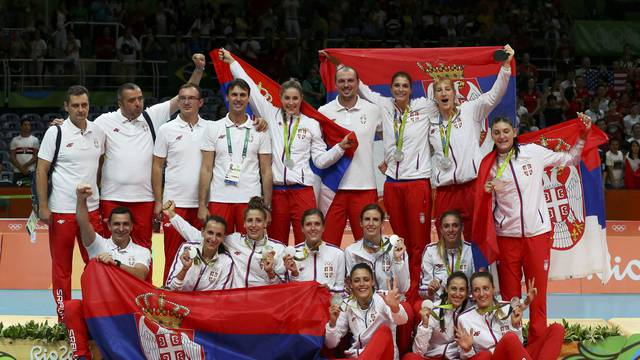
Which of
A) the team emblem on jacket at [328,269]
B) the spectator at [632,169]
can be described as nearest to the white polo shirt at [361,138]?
the team emblem on jacket at [328,269]

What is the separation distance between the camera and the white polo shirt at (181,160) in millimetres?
8398

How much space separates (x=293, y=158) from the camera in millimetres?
8461

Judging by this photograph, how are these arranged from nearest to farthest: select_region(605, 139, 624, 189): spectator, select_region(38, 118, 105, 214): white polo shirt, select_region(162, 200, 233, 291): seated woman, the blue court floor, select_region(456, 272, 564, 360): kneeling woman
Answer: select_region(456, 272, 564, 360): kneeling woman, select_region(162, 200, 233, 291): seated woman, select_region(38, 118, 105, 214): white polo shirt, the blue court floor, select_region(605, 139, 624, 189): spectator

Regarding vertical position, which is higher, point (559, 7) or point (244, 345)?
point (559, 7)

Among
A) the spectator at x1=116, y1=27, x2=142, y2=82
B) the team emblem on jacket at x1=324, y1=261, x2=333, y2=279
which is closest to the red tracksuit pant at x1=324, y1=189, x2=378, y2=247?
the team emblem on jacket at x1=324, y1=261, x2=333, y2=279

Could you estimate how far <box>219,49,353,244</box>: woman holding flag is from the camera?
8.43 metres

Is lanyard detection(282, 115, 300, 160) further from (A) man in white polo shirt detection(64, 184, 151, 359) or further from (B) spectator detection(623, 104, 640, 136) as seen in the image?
(B) spectator detection(623, 104, 640, 136)

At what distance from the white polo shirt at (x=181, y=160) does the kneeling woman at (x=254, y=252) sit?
2.09ft

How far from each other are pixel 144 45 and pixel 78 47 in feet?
4.55

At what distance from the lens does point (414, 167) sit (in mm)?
8367

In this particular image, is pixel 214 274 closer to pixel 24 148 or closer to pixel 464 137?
pixel 464 137

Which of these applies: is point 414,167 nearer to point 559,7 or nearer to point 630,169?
point 630,169

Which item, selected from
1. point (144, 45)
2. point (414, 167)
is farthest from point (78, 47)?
point (414, 167)

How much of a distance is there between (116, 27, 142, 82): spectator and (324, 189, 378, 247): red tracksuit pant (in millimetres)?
10049
